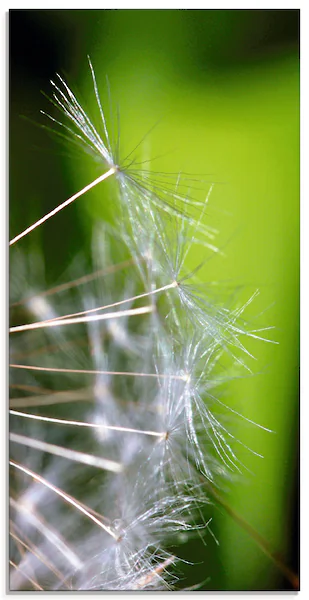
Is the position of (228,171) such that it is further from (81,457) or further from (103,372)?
(81,457)

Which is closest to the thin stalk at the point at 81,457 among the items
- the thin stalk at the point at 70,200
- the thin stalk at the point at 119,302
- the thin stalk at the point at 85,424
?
the thin stalk at the point at 85,424

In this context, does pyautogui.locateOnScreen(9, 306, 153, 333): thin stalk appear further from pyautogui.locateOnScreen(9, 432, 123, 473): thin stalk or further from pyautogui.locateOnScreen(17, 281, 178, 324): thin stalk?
pyautogui.locateOnScreen(9, 432, 123, 473): thin stalk

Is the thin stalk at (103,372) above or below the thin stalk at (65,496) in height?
above

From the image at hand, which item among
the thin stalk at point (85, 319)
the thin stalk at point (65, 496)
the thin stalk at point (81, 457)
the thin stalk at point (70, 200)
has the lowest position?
the thin stalk at point (65, 496)

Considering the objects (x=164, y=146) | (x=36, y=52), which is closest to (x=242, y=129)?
(x=164, y=146)

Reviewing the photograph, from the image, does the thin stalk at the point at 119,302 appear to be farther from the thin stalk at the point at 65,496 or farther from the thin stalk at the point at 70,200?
the thin stalk at the point at 65,496

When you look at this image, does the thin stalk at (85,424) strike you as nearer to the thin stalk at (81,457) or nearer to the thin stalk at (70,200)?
the thin stalk at (81,457)
